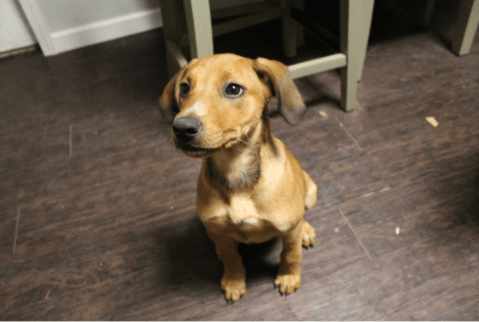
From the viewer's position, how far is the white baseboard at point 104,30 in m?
2.61

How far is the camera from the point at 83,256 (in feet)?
4.81


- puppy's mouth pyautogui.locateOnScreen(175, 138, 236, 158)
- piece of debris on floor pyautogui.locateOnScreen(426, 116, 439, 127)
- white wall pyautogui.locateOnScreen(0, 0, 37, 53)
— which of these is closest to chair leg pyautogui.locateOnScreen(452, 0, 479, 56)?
piece of debris on floor pyautogui.locateOnScreen(426, 116, 439, 127)

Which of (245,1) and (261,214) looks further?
(245,1)

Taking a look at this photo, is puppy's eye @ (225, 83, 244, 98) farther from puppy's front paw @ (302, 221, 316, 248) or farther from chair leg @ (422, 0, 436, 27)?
chair leg @ (422, 0, 436, 27)

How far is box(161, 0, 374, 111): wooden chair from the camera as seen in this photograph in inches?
56.3

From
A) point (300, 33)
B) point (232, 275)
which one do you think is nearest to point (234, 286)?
point (232, 275)

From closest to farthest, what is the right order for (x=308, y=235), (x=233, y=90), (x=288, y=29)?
1. (x=233, y=90)
2. (x=308, y=235)
3. (x=288, y=29)

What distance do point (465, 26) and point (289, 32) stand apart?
40.1 inches

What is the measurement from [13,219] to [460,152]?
6.96 feet

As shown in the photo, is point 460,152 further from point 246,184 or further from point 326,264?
point 246,184

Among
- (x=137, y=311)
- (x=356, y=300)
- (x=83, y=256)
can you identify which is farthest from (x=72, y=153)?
(x=356, y=300)

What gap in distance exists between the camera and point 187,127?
760 mm

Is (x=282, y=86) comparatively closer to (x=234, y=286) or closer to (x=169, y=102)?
(x=169, y=102)

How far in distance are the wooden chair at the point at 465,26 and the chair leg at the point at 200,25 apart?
1.55 meters
